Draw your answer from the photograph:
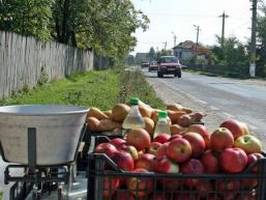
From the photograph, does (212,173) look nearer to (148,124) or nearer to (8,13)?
(148,124)

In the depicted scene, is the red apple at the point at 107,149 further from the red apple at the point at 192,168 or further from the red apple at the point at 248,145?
the red apple at the point at 248,145

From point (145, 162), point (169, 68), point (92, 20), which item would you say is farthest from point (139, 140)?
point (169, 68)

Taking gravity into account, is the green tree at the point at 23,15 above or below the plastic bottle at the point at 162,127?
above

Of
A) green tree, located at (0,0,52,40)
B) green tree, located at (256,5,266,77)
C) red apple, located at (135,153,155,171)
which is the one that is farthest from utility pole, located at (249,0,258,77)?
red apple, located at (135,153,155,171)

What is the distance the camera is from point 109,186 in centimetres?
274

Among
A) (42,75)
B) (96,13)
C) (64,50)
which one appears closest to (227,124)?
(42,75)

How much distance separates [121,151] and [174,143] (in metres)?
0.26

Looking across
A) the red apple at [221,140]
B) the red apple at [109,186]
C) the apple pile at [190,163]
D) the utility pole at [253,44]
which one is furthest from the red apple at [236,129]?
A: the utility pole at [253,44]

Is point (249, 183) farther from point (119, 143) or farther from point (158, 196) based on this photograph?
point (119, 143)

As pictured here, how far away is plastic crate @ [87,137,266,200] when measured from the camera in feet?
8.96

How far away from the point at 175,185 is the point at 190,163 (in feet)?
0.46

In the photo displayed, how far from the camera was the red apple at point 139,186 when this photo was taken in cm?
275

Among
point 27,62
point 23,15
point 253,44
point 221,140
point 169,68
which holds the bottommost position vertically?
point 169,68

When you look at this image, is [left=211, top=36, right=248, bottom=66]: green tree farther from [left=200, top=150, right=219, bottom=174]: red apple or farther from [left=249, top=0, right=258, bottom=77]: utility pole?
[left=200, top=150, right=219, bottom=174]: red apple
